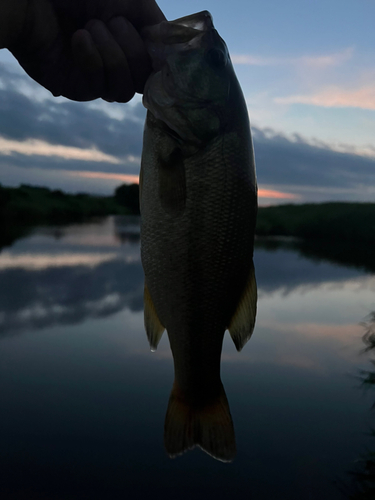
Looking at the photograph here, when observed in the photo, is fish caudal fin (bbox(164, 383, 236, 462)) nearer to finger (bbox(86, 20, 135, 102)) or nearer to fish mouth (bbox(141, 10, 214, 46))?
finger (bbox(86, 20, 135, 102))

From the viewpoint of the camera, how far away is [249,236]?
2334 mm

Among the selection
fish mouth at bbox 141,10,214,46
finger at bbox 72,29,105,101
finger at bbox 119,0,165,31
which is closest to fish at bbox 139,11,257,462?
fish mouth at bbox 141,10,214,46

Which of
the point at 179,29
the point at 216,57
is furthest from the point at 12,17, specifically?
the point at 216,57

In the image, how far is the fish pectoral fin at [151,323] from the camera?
8.44 ft

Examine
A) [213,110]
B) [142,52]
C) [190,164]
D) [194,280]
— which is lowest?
[194,280]

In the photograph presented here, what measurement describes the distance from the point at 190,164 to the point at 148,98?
0.46 metres

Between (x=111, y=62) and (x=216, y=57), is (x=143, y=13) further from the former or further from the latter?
(x=216, y=57)

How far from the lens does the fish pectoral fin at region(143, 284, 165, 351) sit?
257 centimetres

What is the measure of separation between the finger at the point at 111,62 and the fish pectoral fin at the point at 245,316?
4.54 feet

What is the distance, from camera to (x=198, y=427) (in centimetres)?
263

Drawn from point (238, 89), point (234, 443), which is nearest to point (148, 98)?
point (238, 89)

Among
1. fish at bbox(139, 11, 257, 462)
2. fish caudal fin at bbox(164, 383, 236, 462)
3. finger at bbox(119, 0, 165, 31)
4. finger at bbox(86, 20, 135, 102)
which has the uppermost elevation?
finger at bbox(119, 0, 165, 31)

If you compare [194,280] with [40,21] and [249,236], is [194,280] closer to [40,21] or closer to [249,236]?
[249,236]

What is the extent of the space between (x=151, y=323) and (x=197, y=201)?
0.87 meters
